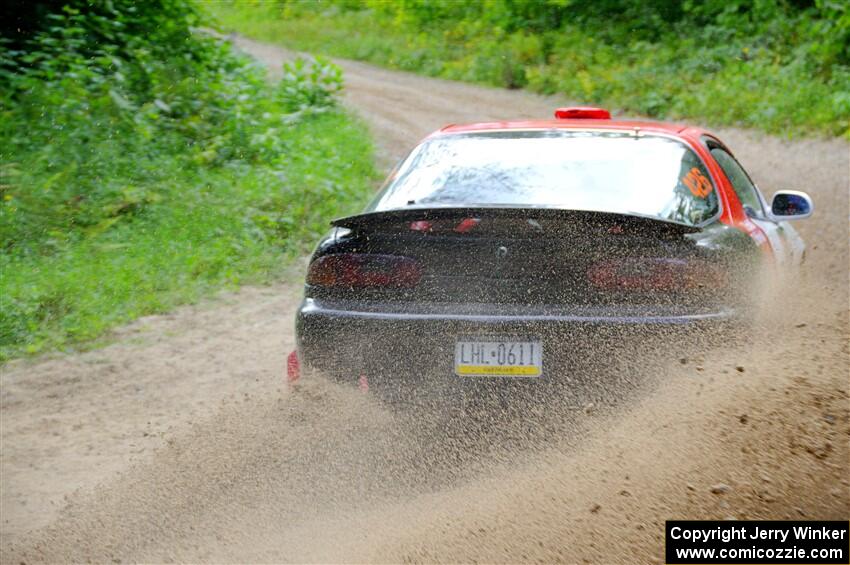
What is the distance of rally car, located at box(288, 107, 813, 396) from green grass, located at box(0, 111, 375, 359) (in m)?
3.40

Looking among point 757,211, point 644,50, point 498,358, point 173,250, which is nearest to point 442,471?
point 498,358

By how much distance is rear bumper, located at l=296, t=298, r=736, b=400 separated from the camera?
3988 mm

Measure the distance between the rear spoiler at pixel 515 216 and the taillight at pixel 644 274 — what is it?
0.14 meters

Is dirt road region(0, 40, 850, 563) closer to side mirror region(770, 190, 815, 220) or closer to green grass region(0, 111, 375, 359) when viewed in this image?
side mirror region(770, 190, 815, 220)

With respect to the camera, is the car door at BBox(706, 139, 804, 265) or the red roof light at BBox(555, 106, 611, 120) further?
the red roof light at BBox(555, 106, 611, 120)

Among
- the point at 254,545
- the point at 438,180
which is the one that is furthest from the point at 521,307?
the point at 254,545

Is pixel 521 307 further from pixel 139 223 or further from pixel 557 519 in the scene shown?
pixel 139 223

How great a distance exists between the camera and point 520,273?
4.10m

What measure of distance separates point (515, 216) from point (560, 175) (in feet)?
2.20

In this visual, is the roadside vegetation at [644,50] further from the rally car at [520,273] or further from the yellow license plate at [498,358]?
the yellow license plate at [498,358]

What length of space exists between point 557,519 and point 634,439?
59cm

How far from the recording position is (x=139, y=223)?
9719mm

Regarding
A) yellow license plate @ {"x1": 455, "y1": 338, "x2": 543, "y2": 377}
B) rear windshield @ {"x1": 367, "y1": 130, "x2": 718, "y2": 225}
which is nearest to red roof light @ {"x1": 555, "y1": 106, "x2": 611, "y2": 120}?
rear windshield @ {"x1": 367, "y1": 130, "x2": 718, "y2": 225}

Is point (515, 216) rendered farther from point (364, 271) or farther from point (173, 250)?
point (173, 250)
